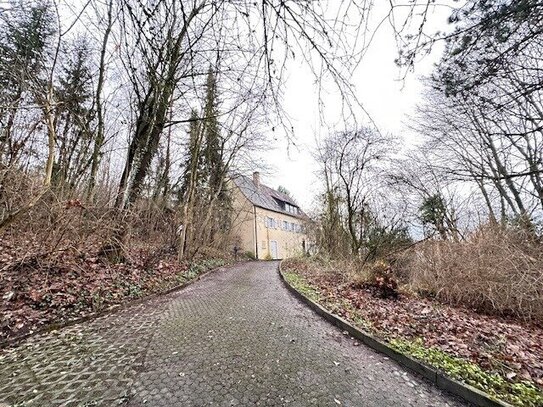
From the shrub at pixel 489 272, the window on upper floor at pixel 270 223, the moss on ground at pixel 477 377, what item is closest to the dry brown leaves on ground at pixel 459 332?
the moss on ground at pixel 477 377

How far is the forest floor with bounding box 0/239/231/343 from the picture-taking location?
14.1 ft

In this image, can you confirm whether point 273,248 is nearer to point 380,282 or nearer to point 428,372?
point 380,282

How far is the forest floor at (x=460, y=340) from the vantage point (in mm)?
2748

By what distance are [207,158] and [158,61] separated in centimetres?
1260

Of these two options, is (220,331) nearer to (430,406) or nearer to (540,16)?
(430,406)

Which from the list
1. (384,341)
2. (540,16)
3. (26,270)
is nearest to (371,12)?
(540,16)

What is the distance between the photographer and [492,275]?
638 cm

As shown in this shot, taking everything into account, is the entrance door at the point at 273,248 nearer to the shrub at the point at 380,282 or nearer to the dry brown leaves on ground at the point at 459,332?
the shrub at the point at 380,282

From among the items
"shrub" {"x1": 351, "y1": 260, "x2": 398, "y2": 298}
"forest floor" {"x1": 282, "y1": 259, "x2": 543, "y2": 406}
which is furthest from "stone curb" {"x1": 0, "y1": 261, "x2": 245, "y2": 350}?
"shrub" {"x1": 351, "y1": 260, "x2": 398, "y2": 298}

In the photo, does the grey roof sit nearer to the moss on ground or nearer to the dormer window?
the dormer window

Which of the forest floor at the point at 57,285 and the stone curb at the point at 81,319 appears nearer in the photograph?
the stone curb at the point at 81,319

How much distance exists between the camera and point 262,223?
25094 mm

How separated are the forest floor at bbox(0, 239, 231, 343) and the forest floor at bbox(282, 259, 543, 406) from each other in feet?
15.5

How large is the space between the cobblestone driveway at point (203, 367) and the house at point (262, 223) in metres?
14.0
